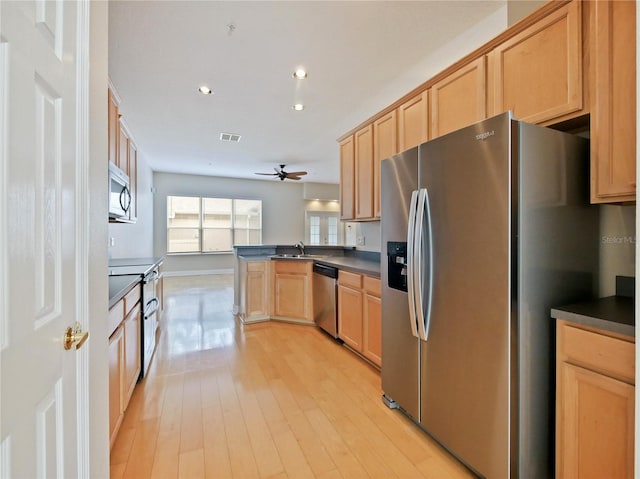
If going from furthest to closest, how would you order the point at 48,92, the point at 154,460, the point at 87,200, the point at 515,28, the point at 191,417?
the point at 191,417 → the point at 515,28 → the point at 154,460 → the point at 87,200 → the point at 48,92

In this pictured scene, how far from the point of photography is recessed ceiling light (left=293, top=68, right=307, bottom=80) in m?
2.99

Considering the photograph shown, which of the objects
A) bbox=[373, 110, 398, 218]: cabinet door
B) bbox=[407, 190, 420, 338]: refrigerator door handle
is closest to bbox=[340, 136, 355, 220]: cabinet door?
bbox=[373, 110, 398, 218]: cabinet door

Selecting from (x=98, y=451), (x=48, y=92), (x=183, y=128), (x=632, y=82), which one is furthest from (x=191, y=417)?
(x=183, y=128)

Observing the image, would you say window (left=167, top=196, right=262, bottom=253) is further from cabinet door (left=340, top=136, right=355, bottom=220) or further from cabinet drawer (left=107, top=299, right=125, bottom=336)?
cabinet drawer (left=107, top=299, right=125, bottom=336)

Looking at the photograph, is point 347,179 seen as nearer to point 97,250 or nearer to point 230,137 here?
point 230,137

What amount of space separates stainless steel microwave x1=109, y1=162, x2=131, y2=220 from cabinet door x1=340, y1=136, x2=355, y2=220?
7.43 feet

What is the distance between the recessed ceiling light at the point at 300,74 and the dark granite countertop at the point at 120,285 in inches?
92.7

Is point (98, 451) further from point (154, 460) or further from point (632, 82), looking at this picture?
point (632, 82)

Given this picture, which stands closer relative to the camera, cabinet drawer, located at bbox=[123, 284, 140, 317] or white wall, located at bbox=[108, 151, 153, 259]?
cabinet drawer, located at bbox=[123, 284, 140, 317]

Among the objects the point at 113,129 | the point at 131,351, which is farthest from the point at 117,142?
the point at 131,351

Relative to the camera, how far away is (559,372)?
1286 millimetres

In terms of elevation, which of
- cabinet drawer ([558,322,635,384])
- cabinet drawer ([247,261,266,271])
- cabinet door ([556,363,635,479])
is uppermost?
cabinet drawer ([247,261,266,271])

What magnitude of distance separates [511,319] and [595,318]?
27 cm

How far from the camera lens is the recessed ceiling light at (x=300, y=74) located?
2.99 metres
